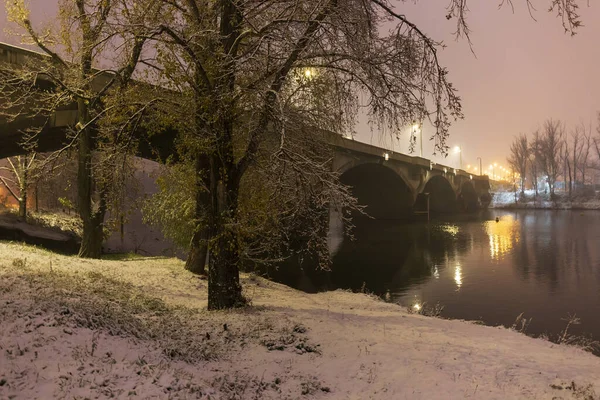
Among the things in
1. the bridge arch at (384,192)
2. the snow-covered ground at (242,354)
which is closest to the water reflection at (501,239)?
the bridge arch at (384,192)

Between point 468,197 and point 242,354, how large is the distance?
309 feet

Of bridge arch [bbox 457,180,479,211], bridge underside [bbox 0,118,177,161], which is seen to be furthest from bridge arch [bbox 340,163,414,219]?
bridge underside [bbox 0,118,177,161]

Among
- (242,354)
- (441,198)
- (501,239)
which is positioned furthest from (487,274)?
(441,198)

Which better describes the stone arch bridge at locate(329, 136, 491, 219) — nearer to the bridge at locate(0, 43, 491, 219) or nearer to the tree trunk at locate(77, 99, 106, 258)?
the bridge at locate(0, 43, 491, 219)

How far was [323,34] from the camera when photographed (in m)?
8.93

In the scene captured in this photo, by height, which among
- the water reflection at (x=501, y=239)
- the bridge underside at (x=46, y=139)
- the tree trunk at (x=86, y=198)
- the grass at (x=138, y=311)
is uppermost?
the bridge underside at (x=46, y=139)

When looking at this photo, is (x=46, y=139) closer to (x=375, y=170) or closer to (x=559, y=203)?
(x=375, y=170)

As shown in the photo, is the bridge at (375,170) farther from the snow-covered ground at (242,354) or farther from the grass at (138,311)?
the grass at (138,311)

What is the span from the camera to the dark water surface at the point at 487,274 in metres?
16.6

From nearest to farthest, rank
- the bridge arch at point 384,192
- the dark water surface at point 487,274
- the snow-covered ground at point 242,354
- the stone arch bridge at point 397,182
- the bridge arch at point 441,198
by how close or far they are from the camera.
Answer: the snow-covered ground at point 242,354 < the dark water surface at point 487,274 < the stone arch bridge at point 397,182 < the bridge arch at point 384,192 < the bridge arch at point 441,198

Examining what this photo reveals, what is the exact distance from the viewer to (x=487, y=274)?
23688mm

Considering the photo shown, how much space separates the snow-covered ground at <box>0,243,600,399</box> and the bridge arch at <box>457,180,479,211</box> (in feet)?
266

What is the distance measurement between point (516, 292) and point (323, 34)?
53.1 feet

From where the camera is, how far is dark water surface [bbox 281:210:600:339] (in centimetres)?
1659
